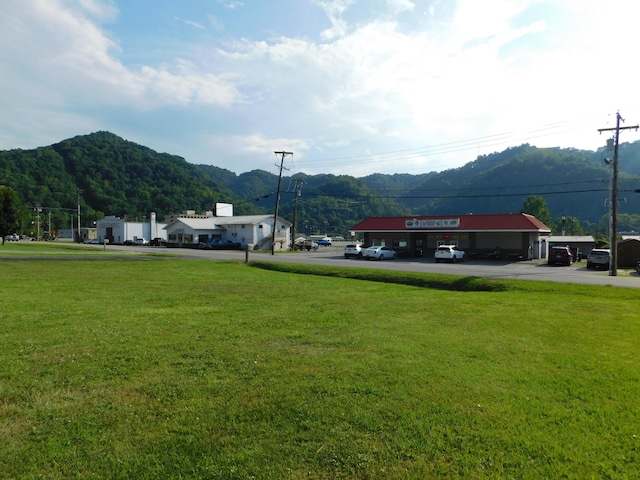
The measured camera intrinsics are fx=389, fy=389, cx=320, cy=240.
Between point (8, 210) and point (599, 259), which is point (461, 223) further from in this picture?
Result: point (8, 210)

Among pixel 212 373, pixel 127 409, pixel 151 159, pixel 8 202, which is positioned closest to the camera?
pixel 127 409

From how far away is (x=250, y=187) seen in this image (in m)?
135

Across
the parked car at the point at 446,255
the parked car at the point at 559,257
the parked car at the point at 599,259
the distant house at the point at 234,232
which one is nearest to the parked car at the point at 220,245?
the distant house at the point at 234,232

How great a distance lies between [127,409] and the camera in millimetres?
4629

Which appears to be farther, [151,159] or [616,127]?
[151,159]

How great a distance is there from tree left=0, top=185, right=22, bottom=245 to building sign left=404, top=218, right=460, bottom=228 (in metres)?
47.2

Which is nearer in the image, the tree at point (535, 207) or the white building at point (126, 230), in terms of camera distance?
the white building at point (126, 230)

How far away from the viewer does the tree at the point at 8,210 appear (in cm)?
4572

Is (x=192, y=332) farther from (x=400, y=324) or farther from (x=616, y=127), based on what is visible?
(x=616, y=127)

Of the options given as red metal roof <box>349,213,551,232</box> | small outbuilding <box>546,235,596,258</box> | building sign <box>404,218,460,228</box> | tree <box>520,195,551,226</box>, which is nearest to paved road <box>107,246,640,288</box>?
red metal roof <box>349,213,551,232</box>

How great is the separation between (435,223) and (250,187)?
97.7 meters

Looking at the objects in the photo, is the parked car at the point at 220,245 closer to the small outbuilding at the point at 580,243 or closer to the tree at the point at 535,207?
the small outbuilding at the point at 580,243

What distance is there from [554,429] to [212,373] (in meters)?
4.46

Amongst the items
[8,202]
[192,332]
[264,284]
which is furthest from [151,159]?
[192,332]
